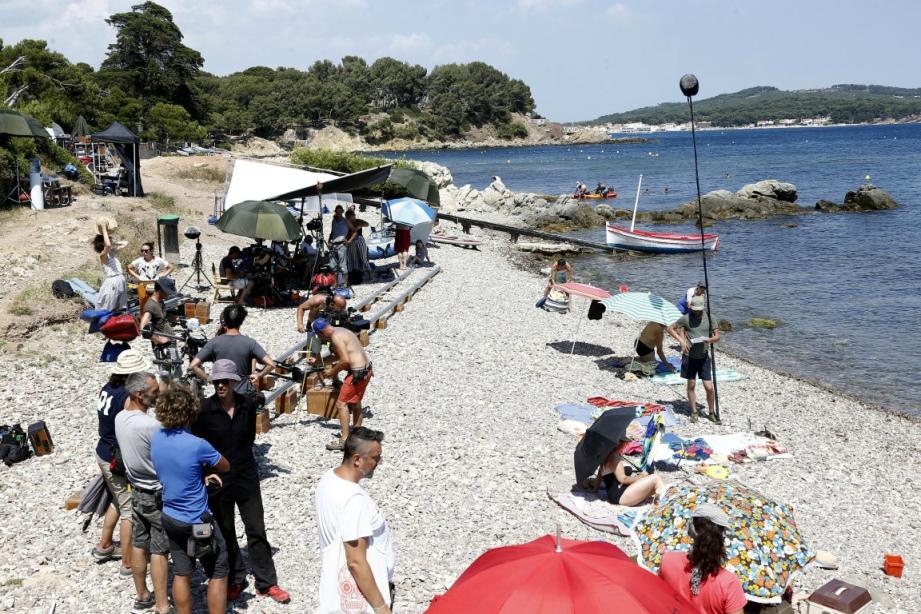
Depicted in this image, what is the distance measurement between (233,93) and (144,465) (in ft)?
407

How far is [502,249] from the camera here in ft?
103

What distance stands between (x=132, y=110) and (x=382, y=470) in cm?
5397

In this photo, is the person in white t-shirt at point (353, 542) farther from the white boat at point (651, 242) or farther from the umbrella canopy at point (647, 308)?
the white boat at point (651, 242)

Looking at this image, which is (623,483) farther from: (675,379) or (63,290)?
(63,290)

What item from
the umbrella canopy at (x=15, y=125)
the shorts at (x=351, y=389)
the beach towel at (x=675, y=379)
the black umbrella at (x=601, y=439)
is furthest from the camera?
the umbrella canopy at (x=15, y=125)

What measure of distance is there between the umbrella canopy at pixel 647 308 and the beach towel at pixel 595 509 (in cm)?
515

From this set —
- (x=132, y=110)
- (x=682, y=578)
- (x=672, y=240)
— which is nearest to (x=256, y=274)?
(x=682, y=578)

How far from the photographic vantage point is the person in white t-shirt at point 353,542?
4457 millimetres

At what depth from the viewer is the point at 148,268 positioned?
14.3 meters

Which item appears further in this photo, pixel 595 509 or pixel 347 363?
pixel 347 363

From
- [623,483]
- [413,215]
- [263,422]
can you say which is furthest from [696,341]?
[413,215]

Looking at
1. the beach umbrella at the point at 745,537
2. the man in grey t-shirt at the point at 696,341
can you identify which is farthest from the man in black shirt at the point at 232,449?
the man in grey t-shirt at the point at 696,341

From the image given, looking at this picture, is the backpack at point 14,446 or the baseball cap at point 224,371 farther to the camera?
the backpack at point 14,446

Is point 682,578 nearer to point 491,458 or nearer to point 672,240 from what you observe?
point 491,458
